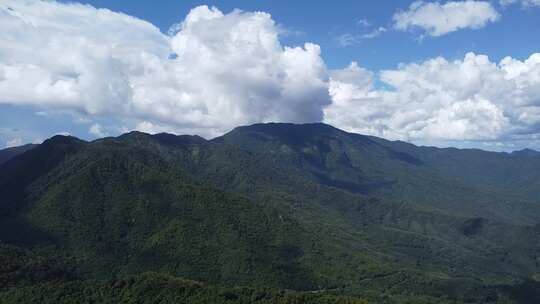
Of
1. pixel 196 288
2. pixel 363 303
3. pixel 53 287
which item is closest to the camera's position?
pixel 363 303

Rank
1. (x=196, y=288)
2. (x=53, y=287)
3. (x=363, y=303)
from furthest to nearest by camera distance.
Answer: (x=53, y=287)
(x=196, y=288)
(x=363, y=303)

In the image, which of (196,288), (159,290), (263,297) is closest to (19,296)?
(159,290)

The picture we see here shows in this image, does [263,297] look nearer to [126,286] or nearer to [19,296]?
[126,286]

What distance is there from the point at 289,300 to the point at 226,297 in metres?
18.9

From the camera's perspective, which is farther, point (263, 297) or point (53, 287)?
point (53, 287)

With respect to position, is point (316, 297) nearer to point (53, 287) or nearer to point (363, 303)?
point (363, 303)

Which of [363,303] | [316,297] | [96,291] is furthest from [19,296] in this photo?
[363,303]

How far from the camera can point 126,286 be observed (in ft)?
625

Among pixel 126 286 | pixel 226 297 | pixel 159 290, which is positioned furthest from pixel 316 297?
pixel 126 286

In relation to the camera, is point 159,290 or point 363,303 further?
point 159,290

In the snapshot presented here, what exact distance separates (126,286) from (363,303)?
3030 inches

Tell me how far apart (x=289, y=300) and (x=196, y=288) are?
29835mm

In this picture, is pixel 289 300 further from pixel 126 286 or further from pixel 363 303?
pixel 126 286

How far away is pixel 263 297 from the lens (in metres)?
179
